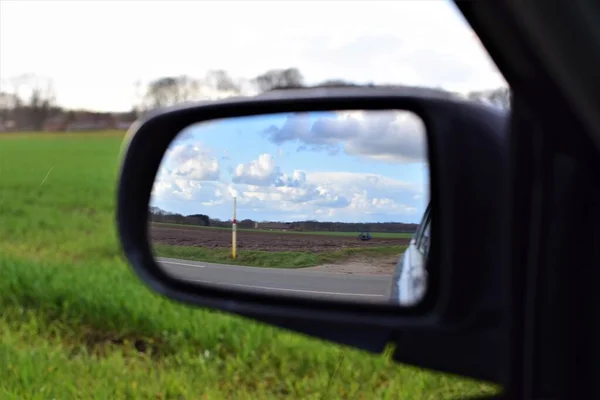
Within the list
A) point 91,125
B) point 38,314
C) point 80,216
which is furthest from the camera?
point 91,125

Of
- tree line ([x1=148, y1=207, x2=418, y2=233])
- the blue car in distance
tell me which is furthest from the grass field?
the blue car in distance

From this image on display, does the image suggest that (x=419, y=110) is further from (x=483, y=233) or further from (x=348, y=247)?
(x=348, y=247)

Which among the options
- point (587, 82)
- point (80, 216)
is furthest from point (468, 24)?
point (80, 216)

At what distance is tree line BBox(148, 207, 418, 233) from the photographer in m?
1.32

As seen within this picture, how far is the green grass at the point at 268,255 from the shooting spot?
1.38 metres

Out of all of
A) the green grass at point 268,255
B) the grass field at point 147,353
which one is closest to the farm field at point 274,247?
the green grass at point 268,255

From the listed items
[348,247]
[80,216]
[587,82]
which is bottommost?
[80,216]

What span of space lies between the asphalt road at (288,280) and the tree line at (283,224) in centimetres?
9

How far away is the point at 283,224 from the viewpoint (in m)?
1.55

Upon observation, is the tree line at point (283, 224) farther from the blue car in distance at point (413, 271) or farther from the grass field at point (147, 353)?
the grass field at point (147, 353)

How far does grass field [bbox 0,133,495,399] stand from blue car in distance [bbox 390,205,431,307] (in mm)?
795

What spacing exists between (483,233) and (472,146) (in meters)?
0.14

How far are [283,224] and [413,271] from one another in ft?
1.21

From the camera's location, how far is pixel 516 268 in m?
1.09
